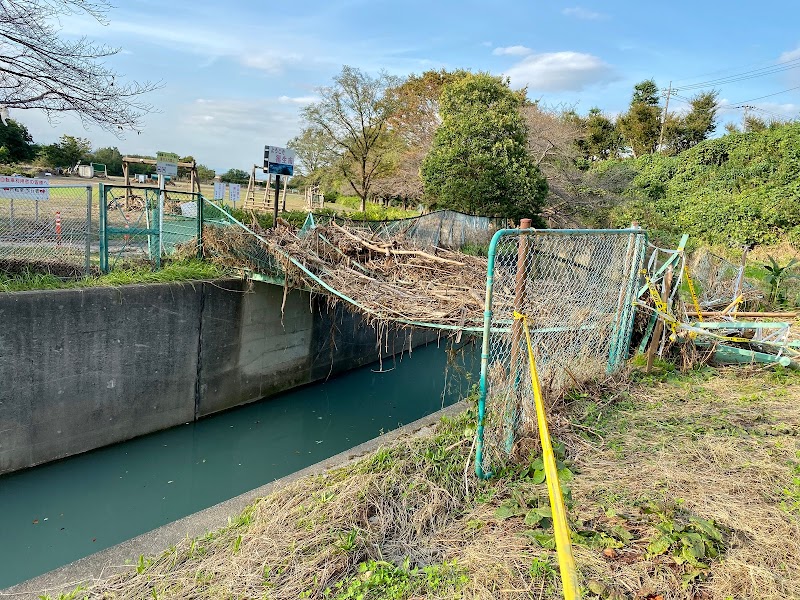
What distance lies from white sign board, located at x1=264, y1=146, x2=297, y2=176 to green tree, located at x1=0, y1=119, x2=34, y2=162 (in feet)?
83.4

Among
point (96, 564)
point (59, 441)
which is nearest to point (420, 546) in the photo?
point (96, 564)

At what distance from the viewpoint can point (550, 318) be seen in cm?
430

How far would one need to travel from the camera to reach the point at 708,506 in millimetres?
3113

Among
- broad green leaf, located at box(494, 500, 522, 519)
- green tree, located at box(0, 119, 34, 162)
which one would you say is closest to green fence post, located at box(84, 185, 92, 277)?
broad green leaf, located at box(494, 500, 522, 519)

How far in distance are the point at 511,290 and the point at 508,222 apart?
10774 millimetres

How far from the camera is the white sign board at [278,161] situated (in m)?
9.55

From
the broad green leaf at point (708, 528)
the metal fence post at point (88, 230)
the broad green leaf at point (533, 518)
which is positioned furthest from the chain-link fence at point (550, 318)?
the metal fence post at point (88, 230)

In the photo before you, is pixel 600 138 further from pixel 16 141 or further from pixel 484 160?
pixel 16 141

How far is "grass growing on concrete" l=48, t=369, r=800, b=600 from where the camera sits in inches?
104

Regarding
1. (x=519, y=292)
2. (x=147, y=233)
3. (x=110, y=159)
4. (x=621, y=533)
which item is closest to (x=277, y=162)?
(x=147, y=233)

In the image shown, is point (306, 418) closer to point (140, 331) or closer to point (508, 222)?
point (140, 331)

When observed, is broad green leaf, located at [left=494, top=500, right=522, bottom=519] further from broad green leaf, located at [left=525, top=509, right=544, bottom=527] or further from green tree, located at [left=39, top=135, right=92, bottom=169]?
green tree, located at [left=39, top=135, right=92, bottom=169]

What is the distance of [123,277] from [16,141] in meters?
29.6

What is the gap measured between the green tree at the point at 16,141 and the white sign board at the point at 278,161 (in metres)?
25.4
